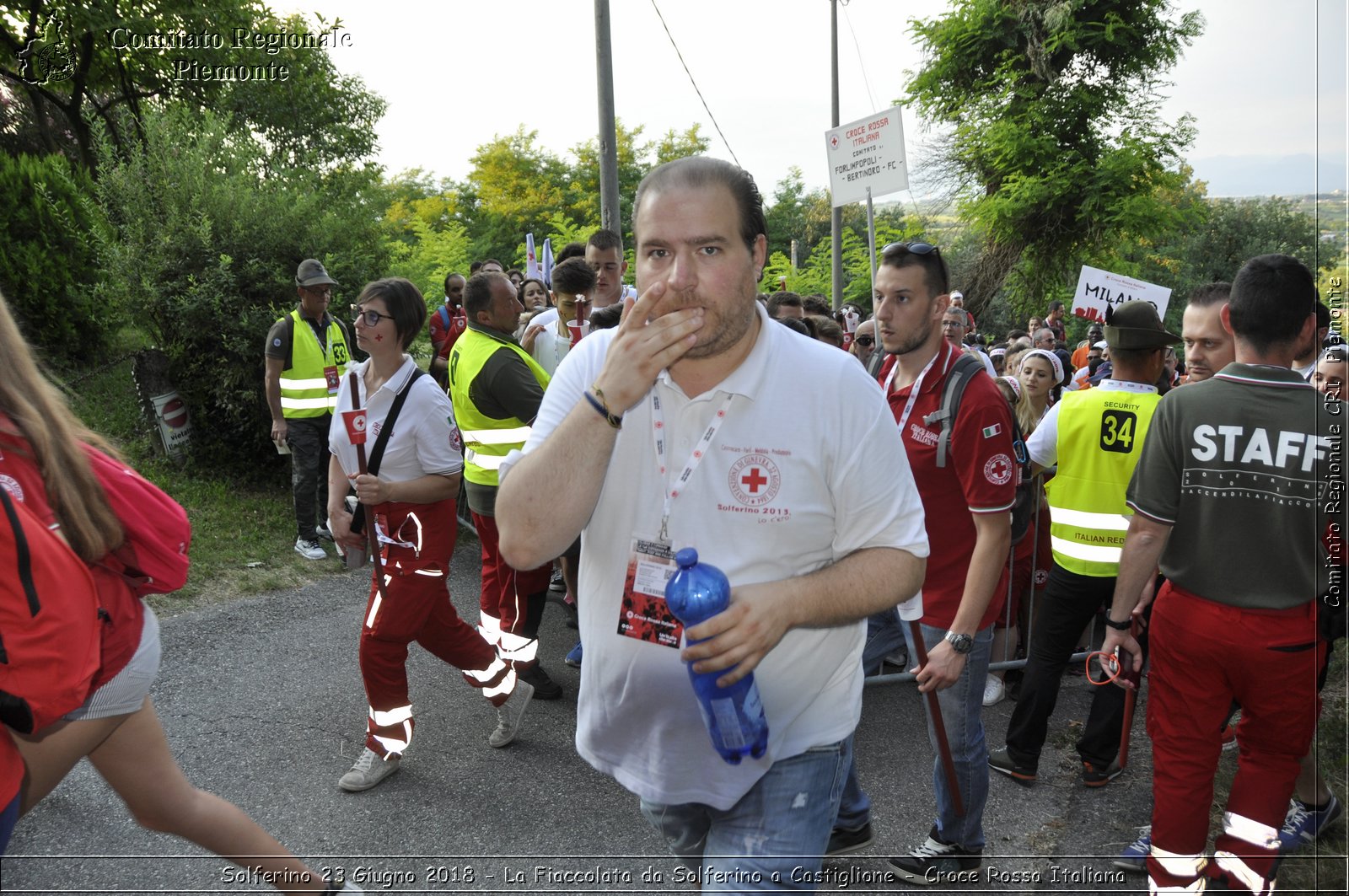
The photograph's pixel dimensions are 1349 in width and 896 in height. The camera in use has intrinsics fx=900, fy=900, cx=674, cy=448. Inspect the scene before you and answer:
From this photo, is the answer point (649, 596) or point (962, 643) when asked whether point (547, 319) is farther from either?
point (649, 596)

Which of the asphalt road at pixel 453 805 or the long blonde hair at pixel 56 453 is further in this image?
A: the asphalt road at pixel 453 805

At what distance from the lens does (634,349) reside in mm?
1802

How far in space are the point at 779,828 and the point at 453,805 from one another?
8.33 ft

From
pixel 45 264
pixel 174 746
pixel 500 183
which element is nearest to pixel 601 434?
pixel 174 746

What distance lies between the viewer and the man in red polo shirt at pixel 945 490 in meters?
3.25

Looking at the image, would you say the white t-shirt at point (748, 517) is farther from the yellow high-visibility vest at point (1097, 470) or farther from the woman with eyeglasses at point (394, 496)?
the yellow high-visibility vest at point (1097, 470)

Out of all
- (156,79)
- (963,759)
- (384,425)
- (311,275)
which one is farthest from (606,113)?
(156,79)

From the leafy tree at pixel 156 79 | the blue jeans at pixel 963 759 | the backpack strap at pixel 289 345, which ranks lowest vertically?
the blue jeans at pixel 963 759

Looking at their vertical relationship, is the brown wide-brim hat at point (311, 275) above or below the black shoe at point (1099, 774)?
above

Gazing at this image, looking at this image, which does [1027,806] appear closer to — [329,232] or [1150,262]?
[329,232]

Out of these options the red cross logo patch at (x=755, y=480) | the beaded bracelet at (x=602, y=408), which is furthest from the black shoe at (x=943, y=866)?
the beaded bracelet at (x=602, y=408)

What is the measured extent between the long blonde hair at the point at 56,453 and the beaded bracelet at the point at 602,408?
1472mm

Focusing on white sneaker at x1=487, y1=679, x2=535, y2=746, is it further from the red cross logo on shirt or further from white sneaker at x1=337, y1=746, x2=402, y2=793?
the red cross logo on shirt

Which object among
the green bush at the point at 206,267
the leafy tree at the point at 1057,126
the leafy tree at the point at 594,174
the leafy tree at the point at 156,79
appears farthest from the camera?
the leafy tree at the point at 594,174
